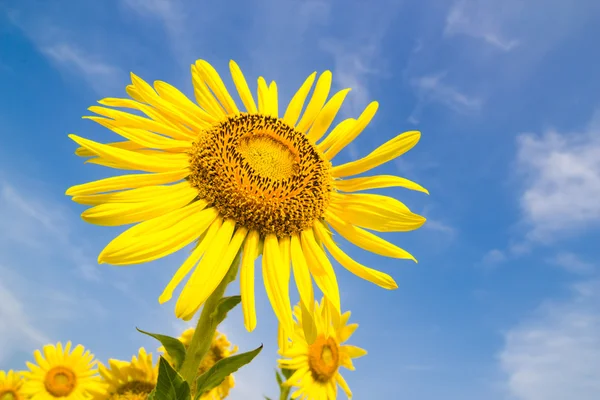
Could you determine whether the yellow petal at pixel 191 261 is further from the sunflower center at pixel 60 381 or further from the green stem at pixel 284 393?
the sunflower center at pixel 60 381

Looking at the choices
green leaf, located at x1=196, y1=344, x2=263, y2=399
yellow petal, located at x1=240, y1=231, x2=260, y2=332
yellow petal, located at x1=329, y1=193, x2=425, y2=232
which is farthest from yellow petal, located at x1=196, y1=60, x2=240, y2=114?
green leaf, located at x1=196, y1=344, x2=263, y2=399

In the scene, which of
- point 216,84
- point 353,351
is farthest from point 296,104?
point 353,351

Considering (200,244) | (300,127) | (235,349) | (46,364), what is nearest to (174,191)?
(200,244)

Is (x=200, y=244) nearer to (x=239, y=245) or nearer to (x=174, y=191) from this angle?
(x=239, y=245)

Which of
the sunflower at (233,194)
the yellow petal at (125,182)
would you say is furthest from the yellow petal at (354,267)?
the yellow petal at (125,182)

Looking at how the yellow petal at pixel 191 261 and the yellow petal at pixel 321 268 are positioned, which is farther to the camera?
the yellow petal at pixel 321 268

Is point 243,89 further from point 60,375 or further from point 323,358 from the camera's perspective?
point 60,375

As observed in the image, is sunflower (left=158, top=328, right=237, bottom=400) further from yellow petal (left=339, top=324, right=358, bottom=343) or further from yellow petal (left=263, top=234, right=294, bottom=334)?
yellow petal (left=263, top=234, right=294, bottom=334)
